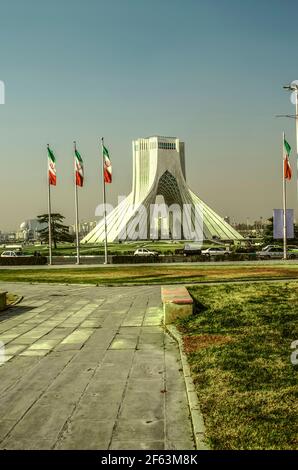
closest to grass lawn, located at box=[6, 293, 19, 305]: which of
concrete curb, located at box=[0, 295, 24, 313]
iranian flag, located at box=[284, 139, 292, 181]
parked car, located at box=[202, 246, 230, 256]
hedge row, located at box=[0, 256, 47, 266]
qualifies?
concrete curb, located at box=[0, 295, 24, 313]

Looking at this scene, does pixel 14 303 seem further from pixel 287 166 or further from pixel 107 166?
pixel 287 166

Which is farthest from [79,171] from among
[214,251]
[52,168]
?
[214,251]

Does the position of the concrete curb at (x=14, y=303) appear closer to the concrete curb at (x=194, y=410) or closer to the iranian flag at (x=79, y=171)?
the concrete curb at (x=194, y=410)

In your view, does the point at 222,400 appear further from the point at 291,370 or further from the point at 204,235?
the point at 204,235

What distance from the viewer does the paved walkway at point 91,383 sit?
5.86m

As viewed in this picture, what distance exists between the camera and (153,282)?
2436 centimetres

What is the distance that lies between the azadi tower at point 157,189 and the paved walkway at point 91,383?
82255 mm

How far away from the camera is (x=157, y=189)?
11100 centimetres

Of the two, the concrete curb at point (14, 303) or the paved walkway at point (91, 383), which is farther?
the concrete curb at point (14, 303)

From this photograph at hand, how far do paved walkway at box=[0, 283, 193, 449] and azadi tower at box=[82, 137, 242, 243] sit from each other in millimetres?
82255

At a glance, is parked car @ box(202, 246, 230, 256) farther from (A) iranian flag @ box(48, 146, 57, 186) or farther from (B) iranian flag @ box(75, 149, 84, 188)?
(A) iranian flag @ box(48, 146, 57, 186)

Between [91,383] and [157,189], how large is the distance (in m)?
104

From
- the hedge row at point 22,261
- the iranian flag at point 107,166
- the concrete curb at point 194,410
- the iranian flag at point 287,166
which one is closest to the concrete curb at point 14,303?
the concrete curb at point 194,410
